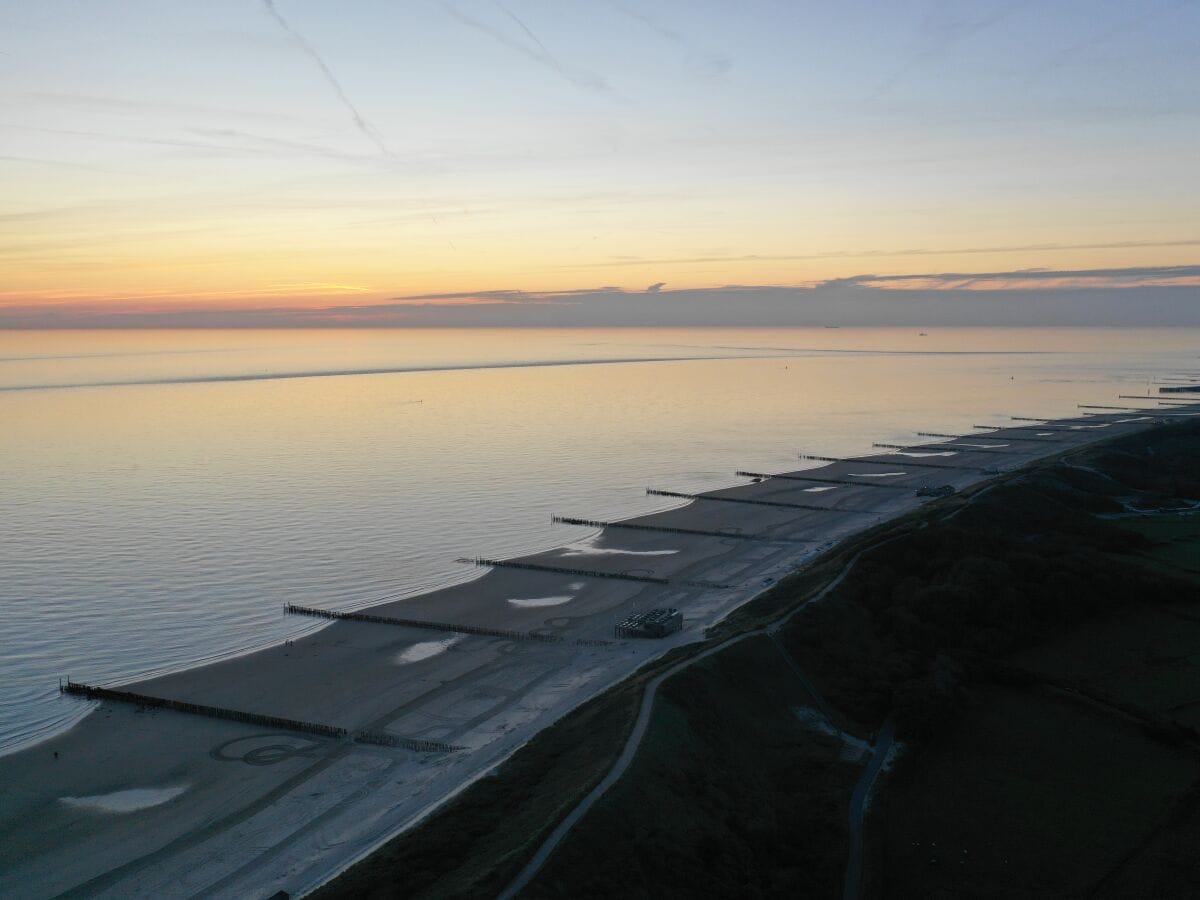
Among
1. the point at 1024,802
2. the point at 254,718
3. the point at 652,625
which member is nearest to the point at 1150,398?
the point at 652,625

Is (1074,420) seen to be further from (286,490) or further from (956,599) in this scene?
(286,490)

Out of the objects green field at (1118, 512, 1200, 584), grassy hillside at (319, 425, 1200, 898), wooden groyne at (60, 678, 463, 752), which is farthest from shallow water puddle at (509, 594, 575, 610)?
green field at (1118, 512, 1200, 584)

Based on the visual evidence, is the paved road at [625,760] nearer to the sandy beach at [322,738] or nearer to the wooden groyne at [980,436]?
the sandy beach at [322,738]

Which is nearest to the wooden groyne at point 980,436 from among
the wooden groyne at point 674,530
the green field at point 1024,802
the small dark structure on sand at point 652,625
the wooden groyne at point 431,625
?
the wooden groyne at point 674,530

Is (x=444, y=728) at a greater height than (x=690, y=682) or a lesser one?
lesser

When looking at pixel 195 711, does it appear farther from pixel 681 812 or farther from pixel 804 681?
pixel 804 681

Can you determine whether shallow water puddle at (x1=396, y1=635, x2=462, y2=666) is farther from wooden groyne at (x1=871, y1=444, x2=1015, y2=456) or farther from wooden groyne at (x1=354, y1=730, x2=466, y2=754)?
wooden groyne at (x1=871, y1=444, x2=1015, y2=456)

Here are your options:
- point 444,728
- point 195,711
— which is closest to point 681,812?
point 444,728
